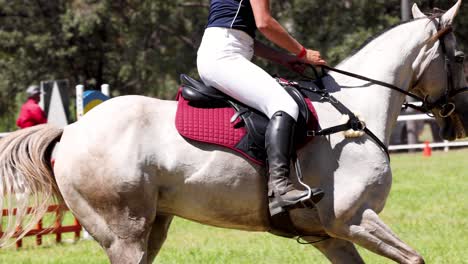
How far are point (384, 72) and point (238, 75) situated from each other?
1.18 metres

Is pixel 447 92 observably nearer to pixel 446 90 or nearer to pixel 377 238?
pixel 446 90

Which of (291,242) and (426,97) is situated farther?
(291,242)

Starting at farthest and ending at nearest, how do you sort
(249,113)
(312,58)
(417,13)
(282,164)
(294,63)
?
(417,13) → (294,63) → (312,58) → (249,113) → (282,164)

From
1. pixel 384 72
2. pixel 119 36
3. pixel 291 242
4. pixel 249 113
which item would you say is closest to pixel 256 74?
pixel 249 113

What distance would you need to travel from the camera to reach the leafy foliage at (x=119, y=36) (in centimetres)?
3142

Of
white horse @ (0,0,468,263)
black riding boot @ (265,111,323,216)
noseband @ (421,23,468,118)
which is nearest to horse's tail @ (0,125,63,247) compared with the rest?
white horse @ (0,0,468,263)

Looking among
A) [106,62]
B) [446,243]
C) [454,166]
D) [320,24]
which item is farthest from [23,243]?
[106,62]

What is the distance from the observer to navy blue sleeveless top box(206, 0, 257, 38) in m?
6.14

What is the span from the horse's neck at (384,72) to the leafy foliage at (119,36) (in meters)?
24.4

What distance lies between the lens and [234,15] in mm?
6141

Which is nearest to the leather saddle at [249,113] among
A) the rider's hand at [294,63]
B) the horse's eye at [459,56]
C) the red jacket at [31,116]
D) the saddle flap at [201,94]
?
the saddle flap at [201,94]

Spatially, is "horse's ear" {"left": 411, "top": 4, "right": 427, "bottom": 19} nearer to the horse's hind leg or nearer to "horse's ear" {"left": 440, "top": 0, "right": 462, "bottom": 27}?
"horse's ear" {"left": 440, "top": 0, "right": 462, "bottom": 27}

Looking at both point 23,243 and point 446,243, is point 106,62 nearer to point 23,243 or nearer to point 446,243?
point 23,243

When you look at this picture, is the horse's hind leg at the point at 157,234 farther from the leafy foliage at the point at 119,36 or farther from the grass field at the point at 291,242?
the leafy foliage at the point at 119,36
